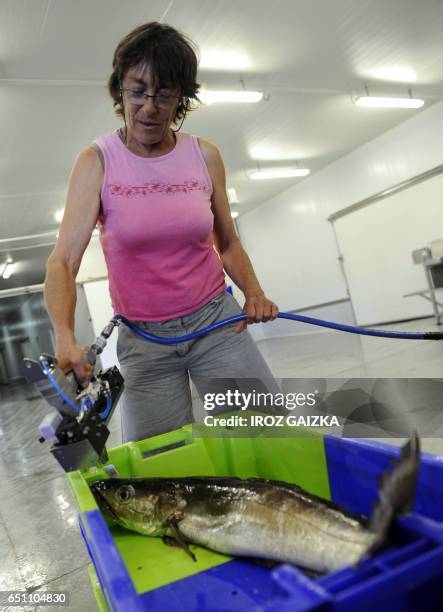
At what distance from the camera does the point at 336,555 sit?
78 cm

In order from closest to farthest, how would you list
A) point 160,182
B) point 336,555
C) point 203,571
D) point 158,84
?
point 336,555, point 203,571, point 158,84, point 160,182

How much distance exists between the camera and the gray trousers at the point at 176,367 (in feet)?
4.50

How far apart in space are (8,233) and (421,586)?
10.6m

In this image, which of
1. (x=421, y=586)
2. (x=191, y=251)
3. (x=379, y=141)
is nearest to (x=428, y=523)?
(x=421, y=586)

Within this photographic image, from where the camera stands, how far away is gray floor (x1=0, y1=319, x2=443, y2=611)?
1.91 m

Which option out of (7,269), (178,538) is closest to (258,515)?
(178,538)

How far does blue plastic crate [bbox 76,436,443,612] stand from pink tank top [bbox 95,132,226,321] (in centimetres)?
58

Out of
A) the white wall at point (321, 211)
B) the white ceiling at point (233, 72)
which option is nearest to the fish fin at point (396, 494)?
the white ceiling at point (233, 72)

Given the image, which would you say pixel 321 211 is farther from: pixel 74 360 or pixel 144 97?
pixel 74 360

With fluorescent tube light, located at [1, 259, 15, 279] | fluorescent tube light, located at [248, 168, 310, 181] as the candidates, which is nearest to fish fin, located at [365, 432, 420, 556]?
fluorescent tube light, located at [248, 168, 310, 181]

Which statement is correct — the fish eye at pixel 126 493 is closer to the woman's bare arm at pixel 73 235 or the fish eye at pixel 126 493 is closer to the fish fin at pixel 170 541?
the fish fin at pixel 170 541

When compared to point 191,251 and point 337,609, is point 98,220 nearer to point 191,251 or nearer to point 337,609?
point 191,251

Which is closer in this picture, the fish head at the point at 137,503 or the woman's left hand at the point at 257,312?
the fish head at the point at 137,503

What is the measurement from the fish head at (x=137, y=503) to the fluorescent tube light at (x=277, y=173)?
27.6 ft
